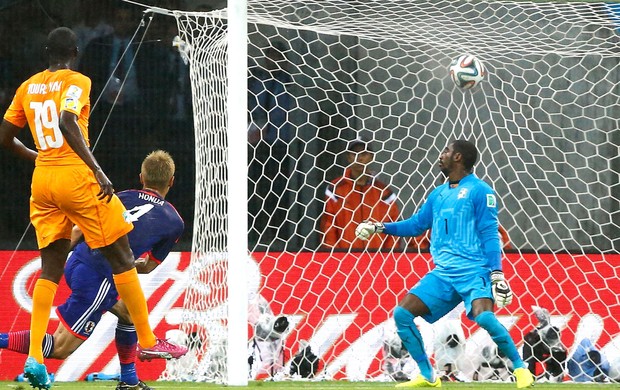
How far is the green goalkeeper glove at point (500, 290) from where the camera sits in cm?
732

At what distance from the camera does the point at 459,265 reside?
7.56 meters

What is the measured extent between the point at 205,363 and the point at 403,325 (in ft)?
5.56

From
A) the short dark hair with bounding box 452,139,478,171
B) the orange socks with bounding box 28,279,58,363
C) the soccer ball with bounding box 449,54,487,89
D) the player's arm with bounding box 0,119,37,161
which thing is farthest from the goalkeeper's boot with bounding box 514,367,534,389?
the player's arm with bounding box 0,119,37,161

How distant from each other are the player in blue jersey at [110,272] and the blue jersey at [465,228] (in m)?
1.62

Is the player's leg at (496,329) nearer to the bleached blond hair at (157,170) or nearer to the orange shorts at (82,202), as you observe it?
the bleached blond hair at (157,170)

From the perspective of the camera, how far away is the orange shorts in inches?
243

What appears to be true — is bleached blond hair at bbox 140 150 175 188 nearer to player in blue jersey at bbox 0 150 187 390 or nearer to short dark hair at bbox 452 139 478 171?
player in blue jersey at bbox 0 150 187 390

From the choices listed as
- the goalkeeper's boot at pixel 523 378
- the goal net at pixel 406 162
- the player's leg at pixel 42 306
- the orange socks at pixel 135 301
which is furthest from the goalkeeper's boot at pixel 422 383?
the player's leg at pixel 42 306

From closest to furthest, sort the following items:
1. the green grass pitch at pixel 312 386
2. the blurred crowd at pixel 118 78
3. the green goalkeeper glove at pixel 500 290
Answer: the green goalkeeper glove at pixel 500 290 < the green grass pitch at pixel 312 386 < the blurred crowd at pixel 118 78

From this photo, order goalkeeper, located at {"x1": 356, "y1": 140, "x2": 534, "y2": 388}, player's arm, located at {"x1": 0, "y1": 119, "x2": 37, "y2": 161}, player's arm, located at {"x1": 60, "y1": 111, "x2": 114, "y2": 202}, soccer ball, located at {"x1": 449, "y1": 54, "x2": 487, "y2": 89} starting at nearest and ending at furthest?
player's arm, located at {"x1": 60, "y1": 111, "x2": 114, "y2": 202}, player's arm, located at {"x1": 0, "y1": 119, "x2": 37, "y2": 161}, goalkeeper, located at {"x1": 356, "y1": 140, "x2": 534, "y2": 388}, soccer ball, located at {"x1": 449, "y1": 54, "x2": 487, "y2": 89}

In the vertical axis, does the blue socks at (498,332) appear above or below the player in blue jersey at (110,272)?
below

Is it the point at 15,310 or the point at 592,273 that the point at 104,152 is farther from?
the point at 592,273

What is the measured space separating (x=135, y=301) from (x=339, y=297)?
3.12 meters

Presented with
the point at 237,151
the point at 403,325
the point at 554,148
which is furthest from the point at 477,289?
the point at 554,148
